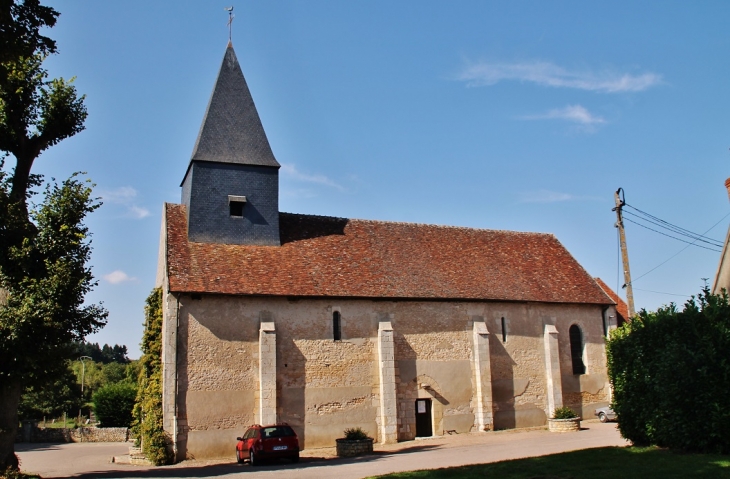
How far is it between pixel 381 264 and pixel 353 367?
14.9ft

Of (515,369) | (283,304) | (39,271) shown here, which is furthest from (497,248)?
(39,271)

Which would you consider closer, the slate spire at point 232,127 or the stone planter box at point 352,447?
the stone planter box at point 352,447

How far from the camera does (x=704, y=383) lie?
41.9 ft

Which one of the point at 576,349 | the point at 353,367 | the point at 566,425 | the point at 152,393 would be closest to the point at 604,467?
the point at 353,367

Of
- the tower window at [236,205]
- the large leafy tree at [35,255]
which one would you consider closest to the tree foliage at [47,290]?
the large leafy tree at [35,255]

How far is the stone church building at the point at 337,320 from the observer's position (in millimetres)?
21406

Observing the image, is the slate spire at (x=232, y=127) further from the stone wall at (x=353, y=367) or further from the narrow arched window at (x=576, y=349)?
the narrow arched window at (x=576, y=349)

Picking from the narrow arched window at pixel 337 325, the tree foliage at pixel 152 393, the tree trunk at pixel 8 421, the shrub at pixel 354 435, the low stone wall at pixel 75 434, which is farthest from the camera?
the low stone wall at pixel 75 434

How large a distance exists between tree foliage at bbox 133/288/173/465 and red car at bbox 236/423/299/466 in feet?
10.0

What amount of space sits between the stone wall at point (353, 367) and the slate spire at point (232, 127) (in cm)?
590

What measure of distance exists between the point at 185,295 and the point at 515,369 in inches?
532

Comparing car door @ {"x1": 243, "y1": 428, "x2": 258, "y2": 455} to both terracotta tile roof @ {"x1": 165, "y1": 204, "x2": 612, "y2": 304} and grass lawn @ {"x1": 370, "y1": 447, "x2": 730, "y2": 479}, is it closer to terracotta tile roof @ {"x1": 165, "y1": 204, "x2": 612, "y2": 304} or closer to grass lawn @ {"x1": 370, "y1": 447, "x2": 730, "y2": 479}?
terracotta tile roof @ {"x1": 165, "y1": 204, "x2": 612, "y2": 304}

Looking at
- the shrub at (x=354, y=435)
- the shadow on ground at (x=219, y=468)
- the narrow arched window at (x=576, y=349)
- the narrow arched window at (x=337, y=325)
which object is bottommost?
the shadow on ground at (x=219, y=468)

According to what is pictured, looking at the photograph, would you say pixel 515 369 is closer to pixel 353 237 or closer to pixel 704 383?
pixel 353 237
